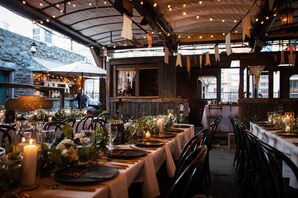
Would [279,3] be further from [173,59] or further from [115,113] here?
[115,113]

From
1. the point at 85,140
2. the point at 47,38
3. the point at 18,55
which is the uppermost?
the point at 47,38

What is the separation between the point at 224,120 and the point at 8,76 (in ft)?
27.0

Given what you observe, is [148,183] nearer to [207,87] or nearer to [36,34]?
[36,34]

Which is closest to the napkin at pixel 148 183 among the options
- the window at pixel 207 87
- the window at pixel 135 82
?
the window at pixel 135 82

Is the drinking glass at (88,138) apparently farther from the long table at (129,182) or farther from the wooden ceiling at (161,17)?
the wooden ceiling at (161,17)

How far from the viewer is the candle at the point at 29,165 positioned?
161cm

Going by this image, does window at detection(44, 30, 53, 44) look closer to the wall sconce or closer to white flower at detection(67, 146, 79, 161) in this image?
the wall sconce

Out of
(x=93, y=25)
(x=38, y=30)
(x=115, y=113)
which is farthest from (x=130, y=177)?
(x=38, y=30)

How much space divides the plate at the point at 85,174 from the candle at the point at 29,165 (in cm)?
15

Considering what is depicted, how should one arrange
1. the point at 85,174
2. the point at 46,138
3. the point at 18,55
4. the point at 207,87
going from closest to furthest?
1. the point at 85,174
2. the point at 46,138
3. the point at 18,55
4. the point at 207,87

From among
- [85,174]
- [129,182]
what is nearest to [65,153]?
[85,174]

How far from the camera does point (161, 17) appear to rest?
8.69 meters

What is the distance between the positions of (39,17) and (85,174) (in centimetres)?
755

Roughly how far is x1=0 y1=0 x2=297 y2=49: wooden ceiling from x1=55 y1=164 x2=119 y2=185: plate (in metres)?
5.28
